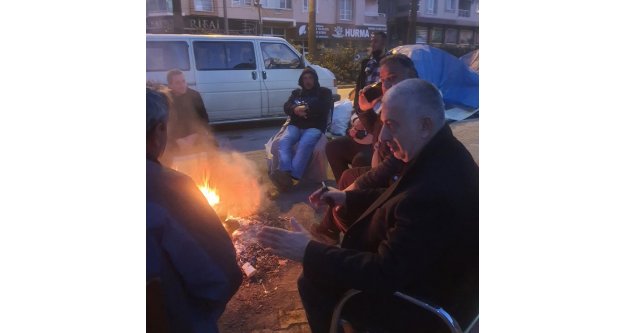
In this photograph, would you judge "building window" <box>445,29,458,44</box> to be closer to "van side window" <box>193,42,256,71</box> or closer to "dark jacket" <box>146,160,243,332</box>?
"van side window" <box>193,42,256,71</box>

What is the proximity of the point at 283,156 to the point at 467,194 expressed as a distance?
2.76 m

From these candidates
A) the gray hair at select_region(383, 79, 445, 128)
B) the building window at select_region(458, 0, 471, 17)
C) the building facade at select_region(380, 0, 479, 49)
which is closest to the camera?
the gray hair at select_region(383, 79, 445, 128)

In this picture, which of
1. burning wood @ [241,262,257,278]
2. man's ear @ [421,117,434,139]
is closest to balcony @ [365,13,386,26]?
man's ear @ [421,117,434,139]

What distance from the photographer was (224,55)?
275 centimetres

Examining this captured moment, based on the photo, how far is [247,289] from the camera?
240 cm

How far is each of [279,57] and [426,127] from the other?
1880 mm

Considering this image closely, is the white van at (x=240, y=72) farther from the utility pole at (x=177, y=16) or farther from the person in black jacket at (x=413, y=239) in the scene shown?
the person in black jacket at (x=413, y=239)

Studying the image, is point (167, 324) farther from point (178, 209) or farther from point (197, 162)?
point (197, 162)

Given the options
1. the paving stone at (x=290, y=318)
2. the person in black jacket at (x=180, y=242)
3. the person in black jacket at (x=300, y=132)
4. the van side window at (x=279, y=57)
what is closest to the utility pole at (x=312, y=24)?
the van side window at (x=279, y=57)

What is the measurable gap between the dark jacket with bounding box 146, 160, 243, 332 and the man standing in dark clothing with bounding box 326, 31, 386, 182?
166 cm

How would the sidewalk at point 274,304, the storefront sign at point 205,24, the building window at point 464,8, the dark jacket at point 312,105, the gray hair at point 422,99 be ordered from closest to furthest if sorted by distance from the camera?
the gray hair at point 422,99, the building window at point 464,8, the storefront sign at point 205,24, the sidewalk at point 274,304, the dark jacket at point 312,105

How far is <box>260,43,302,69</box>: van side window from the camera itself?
8.73ft

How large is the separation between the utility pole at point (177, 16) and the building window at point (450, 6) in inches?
52.3

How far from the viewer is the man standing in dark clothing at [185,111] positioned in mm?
1755
